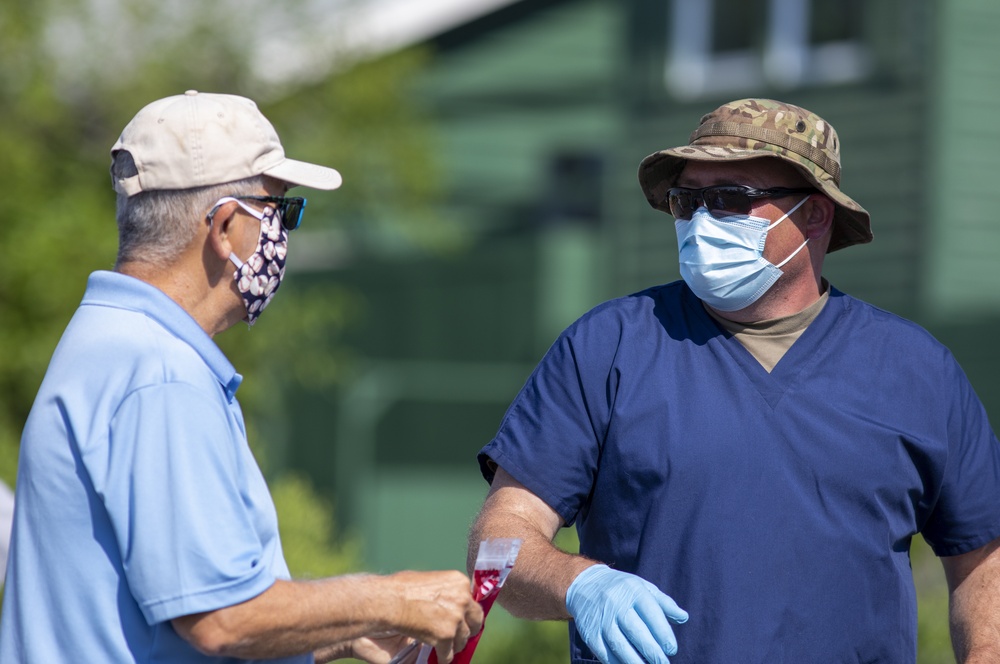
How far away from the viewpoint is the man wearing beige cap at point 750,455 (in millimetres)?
3180

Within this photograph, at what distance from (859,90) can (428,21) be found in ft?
15.0

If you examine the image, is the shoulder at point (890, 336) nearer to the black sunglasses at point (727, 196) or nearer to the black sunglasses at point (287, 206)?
the black sunglasses at point (727, 196)

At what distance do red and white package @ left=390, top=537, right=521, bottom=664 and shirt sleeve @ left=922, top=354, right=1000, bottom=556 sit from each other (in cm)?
114

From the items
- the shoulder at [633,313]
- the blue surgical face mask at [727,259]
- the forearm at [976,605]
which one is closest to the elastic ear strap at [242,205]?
the shoulder at [633,313]

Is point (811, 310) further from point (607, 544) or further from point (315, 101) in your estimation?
point (315, 101)

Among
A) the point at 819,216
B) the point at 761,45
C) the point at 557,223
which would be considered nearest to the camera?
the point at 819,216

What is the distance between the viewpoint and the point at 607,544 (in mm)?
3330

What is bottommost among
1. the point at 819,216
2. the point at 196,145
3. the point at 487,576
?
the point at 487,576

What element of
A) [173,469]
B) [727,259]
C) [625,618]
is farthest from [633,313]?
[173,469]

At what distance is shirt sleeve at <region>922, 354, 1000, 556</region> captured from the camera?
340 cm

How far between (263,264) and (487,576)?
764mm

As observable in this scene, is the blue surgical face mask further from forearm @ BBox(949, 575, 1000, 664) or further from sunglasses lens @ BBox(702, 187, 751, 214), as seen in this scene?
forearm @ BBox(949, 575, 1000, 664)

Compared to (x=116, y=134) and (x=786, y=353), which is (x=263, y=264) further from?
(x=116, y=134)

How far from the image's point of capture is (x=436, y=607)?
268 cm
